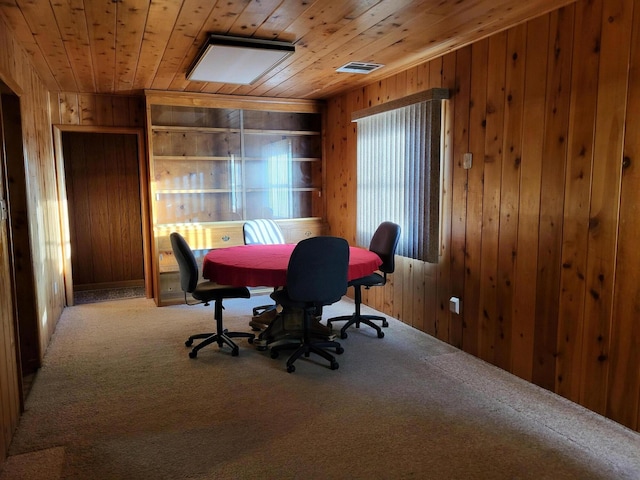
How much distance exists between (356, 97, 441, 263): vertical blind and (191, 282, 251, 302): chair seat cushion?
1.56 meters

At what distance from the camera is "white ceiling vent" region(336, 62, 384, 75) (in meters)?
4.03

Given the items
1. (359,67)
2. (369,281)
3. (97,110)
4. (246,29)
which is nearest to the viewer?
(246,29)

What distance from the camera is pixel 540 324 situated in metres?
2.96

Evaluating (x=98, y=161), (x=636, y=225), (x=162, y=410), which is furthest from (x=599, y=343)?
(x=98, y=161)

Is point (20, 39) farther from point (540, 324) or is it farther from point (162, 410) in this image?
point (540, 324)

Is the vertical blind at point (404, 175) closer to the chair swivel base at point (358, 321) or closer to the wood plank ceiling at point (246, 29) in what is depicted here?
the wood plank ceiling at point (246, 29)

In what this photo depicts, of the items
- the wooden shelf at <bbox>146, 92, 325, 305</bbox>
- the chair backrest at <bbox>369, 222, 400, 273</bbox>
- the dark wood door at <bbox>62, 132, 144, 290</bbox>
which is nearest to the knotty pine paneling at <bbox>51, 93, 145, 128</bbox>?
the wooden shelf at <bbox>146, 92, 325, 305</bbox>

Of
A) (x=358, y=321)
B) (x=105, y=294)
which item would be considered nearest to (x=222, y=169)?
(x=105, y=294)

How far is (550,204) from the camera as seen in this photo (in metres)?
2.84

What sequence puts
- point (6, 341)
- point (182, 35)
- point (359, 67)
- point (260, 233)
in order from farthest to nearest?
point (260, 233) < point (359, 67) < point (182, 35) < point (6, 341)

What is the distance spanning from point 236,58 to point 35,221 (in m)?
2.06

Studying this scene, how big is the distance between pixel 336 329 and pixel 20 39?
330 centimetres

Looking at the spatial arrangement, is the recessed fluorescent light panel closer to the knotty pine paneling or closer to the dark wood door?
the knotty pine paneling

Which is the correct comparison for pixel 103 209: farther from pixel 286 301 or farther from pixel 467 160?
pixel 467 160
